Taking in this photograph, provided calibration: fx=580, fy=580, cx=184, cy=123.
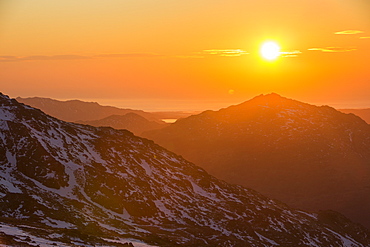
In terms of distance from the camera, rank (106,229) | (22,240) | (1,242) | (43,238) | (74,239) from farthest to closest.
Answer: (106,229)
(74,239)
(43,238)
(22,240)
(1,242)

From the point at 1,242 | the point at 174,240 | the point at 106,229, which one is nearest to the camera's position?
the point at 1,242

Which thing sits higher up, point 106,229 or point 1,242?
point 1,242

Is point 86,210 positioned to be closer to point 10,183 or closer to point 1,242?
point 10,183

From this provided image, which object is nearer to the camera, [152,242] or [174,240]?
[152,242]

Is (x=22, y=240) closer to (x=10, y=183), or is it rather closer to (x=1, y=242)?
(x=1, y=242)

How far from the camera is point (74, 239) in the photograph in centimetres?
12175

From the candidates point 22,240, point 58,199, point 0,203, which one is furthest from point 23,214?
point 22,240

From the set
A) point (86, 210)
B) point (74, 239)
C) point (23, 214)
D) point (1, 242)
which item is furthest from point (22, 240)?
point (86, 210)

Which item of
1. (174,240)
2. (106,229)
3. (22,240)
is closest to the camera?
(22,240)

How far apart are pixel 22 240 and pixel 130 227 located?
101429 millimetres

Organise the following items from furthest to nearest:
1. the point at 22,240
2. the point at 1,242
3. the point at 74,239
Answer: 1. the point at 74,239
2. the point at 22,240
3. the point at 1,242

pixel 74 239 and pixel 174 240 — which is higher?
pixel 74 239

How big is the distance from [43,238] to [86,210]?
87074 mm

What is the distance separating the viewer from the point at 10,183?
19788 centimetres
